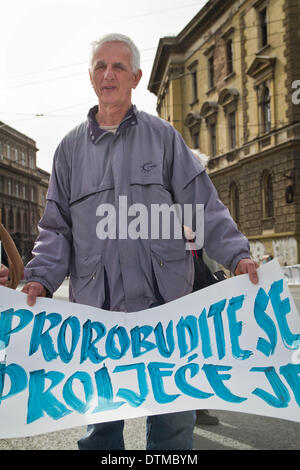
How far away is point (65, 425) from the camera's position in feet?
6.63

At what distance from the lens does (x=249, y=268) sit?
2250mm

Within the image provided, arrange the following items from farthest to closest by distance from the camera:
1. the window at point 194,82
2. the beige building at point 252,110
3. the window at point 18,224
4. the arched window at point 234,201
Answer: the window at point 18,224
the window at point 194,82
the arched window at point 234,201
the beige building at point 252,110

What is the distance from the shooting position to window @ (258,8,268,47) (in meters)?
26.2

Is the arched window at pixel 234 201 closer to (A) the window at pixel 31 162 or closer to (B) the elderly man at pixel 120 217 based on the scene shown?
(B) the elderly man at pixel 120 217

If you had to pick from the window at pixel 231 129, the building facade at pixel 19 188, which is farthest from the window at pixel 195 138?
the building facade at pixel 19 188

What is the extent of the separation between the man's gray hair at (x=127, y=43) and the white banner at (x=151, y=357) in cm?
105

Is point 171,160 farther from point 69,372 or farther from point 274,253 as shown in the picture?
point 274,253

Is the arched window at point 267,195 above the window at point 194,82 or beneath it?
beneath

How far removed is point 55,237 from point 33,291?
0.27 metres

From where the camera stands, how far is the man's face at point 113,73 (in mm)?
2428

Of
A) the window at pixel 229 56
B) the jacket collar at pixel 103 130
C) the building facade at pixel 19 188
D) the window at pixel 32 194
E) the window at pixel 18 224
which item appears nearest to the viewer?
the jacket collar at pixel 103 130

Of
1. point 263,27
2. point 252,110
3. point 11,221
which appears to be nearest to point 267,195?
point 252,110

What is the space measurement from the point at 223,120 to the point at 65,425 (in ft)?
97.0

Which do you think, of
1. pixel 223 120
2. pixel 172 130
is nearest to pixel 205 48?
pixel 223 120
